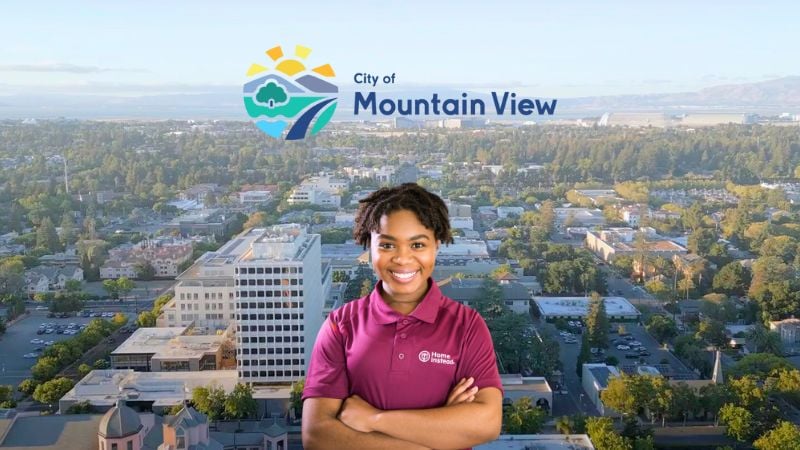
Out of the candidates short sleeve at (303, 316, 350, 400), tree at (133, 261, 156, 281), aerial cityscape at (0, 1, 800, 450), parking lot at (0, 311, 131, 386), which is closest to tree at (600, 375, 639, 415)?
aerial cityscape at (0, 1, 800, 450)

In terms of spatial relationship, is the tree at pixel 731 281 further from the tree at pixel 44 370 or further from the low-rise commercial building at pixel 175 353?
the tree at pixel 44 370

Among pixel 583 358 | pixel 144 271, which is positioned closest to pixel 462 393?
pixel 583 358

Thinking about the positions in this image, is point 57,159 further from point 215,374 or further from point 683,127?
point 683,127

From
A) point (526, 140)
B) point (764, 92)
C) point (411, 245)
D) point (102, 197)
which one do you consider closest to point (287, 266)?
point (411, 245)

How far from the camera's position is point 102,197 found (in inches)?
559

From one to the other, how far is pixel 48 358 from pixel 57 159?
1431 centimetres

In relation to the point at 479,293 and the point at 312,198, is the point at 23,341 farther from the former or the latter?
the point at 312,198

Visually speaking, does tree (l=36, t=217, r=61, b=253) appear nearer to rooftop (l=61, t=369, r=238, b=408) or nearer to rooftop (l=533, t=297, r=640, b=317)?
rooftop (l=61, t=369, r=238, b=408)

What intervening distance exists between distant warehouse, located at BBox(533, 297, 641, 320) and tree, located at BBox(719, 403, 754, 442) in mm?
2545

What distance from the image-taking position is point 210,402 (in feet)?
15.0

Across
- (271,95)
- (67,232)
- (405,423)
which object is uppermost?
(271,95)

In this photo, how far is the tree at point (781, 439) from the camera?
12.6ft

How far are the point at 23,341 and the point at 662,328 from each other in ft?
17.1

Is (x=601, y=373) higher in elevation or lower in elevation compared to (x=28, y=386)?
higher
